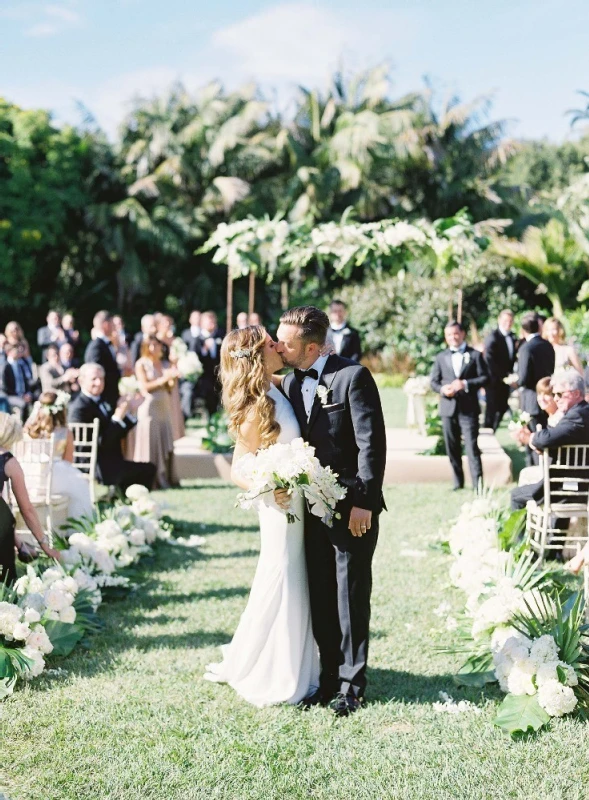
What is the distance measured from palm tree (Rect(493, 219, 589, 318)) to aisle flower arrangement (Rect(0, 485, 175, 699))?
56.8 ft

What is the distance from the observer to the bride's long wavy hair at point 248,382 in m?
4.12

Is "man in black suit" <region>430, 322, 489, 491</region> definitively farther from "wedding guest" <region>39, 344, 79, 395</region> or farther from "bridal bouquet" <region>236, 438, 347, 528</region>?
"bridal bouquet" <region>236, 438, 347, 528</region>

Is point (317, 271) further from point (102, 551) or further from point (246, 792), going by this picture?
point (246, 792)

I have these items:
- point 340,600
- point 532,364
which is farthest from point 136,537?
point 532,364

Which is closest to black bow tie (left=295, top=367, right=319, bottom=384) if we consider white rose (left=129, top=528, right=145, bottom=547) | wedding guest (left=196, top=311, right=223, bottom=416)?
white rose (left=129, top=528, right=145, bottom=547)

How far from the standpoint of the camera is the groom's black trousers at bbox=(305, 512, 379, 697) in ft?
13.9

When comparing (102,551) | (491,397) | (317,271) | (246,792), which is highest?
(317,271)

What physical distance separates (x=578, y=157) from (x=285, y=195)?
64.9 ft

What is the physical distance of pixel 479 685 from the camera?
14.9 feet

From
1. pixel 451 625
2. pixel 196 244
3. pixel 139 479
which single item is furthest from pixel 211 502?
pixel 196 244

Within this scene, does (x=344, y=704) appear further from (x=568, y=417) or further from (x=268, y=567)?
(x=568, y=417)

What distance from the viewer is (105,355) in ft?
35.8

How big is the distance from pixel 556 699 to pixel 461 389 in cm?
557

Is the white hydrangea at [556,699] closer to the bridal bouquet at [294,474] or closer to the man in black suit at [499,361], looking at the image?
the bridal bouquet at [294,474]
